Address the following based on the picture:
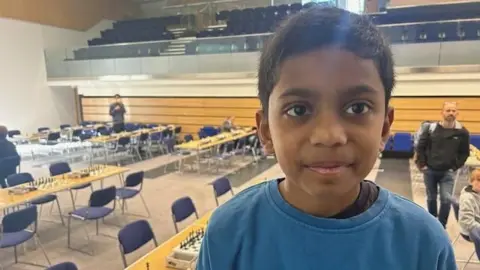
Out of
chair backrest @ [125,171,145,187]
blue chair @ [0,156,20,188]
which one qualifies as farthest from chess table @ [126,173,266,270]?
blue chair @ [0,156,20,188]

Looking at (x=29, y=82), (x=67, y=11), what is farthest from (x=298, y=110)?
(x=67, y=11)

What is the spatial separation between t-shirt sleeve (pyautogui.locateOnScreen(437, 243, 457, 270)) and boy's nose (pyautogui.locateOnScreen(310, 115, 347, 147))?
0.33 metres

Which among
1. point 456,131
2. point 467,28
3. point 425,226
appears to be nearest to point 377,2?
point 467,28

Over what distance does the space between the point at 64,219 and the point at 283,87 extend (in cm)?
654

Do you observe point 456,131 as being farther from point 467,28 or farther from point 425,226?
point 467,28

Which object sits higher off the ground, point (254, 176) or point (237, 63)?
point (237, 63)

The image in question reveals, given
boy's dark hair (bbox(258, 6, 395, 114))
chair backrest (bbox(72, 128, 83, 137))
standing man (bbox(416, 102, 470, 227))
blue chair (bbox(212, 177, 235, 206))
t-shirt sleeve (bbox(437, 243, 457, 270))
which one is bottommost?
blue chair (bbox(212, 177, 235, 206))

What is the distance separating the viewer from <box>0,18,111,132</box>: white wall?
13477 millimetres

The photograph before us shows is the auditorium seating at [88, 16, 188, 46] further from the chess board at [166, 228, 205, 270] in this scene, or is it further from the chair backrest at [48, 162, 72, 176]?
the chess board at [166, 228, 205, 270]

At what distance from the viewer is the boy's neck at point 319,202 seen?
31.4 inches

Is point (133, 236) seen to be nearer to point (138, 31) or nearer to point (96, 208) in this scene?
point (96, 208)

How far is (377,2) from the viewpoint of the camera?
563 inches

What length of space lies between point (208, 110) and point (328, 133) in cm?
1280

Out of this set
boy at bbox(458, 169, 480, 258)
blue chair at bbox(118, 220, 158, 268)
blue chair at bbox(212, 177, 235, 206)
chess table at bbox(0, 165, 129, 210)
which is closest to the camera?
blue chair at bbox(118, 220, 158, 268)
